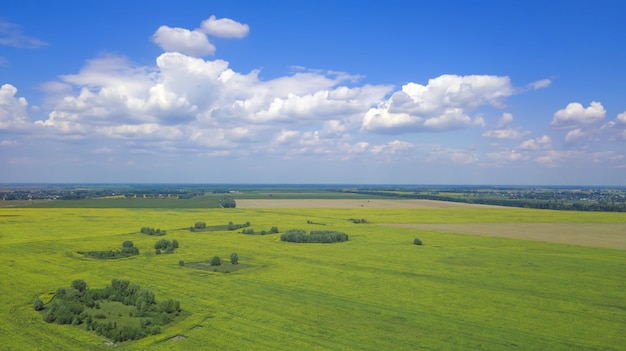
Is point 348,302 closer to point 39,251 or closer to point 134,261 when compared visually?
point 134,261

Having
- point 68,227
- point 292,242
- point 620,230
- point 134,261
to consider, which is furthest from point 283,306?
point 620,230

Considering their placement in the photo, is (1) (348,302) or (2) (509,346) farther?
(1) (348,302)

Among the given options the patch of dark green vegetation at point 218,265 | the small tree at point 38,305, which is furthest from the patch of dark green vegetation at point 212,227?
the small tree at point 38,305

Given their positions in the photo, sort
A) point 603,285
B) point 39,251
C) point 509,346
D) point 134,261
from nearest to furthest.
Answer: point 509,346 → point 603,285 → point 134,261 → point 39,251

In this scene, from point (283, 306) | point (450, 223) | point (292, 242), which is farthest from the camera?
point (450, 223)

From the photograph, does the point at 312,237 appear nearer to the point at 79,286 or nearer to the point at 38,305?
the point at 79,286

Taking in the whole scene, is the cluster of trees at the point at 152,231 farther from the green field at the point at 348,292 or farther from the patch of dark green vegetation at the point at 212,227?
the patch of dark green vegetation at the point at 212,227

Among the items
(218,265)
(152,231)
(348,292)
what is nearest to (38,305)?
(218,265)

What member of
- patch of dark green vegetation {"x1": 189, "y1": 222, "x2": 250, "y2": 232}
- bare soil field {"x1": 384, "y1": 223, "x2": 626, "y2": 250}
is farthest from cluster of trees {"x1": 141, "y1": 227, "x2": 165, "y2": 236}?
bare soil field {"x1": 384, "y1": 223, "x2": 626, "y2": 250}
